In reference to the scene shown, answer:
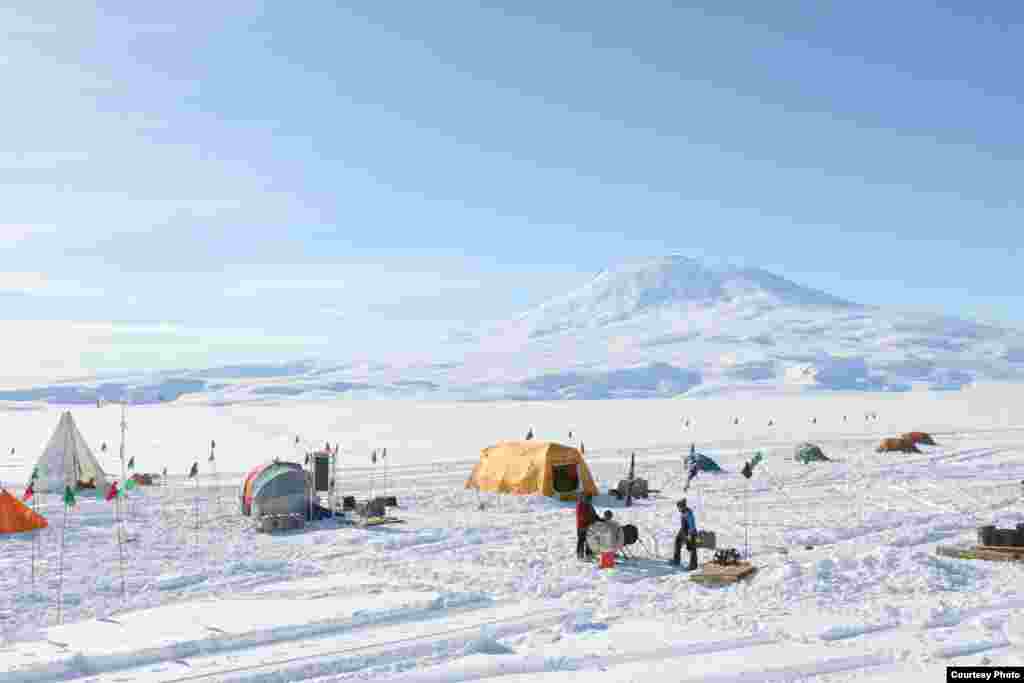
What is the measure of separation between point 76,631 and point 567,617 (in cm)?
680

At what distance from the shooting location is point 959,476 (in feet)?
103

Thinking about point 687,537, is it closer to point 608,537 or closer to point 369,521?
point 608,537

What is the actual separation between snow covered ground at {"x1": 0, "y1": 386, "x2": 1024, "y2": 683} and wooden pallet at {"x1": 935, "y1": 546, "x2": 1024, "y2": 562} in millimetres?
429

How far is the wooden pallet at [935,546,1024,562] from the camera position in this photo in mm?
15841

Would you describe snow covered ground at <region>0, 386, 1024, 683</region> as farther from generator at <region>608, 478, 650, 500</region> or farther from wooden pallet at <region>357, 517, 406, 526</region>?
generator at <region>608, 478, 650, 500</region>

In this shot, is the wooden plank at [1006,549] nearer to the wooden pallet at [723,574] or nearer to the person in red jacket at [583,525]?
the wooden pallet at [723,574]

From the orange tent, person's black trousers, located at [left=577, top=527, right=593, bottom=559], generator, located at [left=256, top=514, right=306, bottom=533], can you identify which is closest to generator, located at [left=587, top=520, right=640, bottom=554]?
person's black trousers, located at [left=577, top=527, right=593, bottom=559]

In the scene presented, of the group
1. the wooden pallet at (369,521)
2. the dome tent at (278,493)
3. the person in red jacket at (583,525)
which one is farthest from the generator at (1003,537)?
the dome tent at (278,493)

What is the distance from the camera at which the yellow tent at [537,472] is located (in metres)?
26.0

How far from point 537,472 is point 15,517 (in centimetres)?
Result: 1352

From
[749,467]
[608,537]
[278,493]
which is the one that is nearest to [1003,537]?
[749,467]

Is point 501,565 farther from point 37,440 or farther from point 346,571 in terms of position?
point 37,440

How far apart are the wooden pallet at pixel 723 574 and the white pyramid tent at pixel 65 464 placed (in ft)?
70.1

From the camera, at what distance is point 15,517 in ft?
66.1
